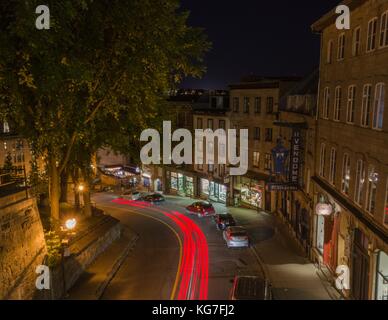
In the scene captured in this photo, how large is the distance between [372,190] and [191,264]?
44.2ft

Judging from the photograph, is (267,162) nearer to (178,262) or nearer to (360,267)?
(178,262)

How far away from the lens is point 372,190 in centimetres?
1639

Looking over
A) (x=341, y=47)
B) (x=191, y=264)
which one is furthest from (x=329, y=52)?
(x=191, y=264)

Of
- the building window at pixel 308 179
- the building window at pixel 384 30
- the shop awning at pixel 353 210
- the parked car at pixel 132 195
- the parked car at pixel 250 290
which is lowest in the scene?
the parked car at pixel 132 195

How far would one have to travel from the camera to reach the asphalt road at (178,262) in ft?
70.9

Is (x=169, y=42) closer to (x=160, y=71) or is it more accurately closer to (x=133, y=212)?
(x=160, y=71)

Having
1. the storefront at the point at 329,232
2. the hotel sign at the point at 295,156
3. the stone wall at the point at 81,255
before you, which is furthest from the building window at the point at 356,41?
the stone wall at the point at 81,255

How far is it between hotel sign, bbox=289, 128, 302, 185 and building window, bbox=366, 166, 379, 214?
12.0 meters

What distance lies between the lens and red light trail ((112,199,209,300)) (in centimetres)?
2139

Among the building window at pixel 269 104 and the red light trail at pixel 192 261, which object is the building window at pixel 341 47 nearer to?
the red light trail at pixel 192 261

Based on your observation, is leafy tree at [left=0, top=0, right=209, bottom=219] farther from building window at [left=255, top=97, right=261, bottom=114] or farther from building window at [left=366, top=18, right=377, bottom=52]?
building window at [left=255, top=97, right=261, bottom=114]

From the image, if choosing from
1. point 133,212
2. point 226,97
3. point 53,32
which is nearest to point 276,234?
point 133,212

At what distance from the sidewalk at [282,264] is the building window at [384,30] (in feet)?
40.7

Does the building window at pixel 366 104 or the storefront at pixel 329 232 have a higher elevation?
the building window at pixel 366 104
